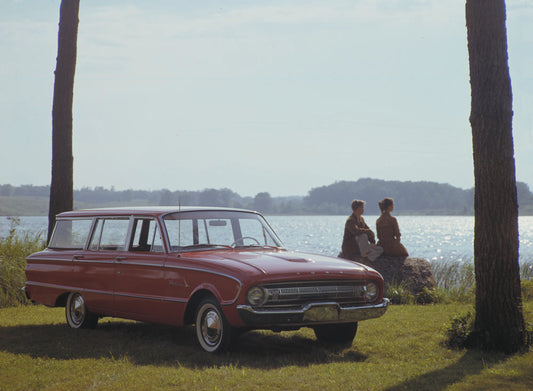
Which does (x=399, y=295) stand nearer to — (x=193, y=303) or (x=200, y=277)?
(x=193, y=303)

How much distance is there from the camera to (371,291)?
336 inches

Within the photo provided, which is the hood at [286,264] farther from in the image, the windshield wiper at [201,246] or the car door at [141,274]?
the car door at [141,274]

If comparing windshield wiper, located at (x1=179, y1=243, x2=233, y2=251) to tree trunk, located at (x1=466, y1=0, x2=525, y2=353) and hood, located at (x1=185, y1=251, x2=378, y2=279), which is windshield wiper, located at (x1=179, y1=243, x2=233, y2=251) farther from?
tree trunk, located at (x1=466, y1=0, x2=525, y2=353)

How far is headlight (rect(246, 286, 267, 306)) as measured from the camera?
762 centimetres

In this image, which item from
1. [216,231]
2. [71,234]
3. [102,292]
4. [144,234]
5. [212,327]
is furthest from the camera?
[71,234]

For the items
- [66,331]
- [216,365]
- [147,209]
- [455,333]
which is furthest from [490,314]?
[66,331]

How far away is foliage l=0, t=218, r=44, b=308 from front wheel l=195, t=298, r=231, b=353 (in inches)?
279

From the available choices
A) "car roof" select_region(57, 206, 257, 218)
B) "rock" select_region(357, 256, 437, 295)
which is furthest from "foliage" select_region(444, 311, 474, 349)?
"rock" select_region(357, 256, 437, 295)

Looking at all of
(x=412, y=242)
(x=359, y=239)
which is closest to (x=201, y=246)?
(x=359, y=239)

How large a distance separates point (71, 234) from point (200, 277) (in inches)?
131

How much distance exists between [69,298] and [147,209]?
2.14m

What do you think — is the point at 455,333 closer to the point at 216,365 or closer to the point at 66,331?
the point at 216,365

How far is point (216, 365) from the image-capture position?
24.3ft

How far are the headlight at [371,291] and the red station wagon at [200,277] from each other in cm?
2
